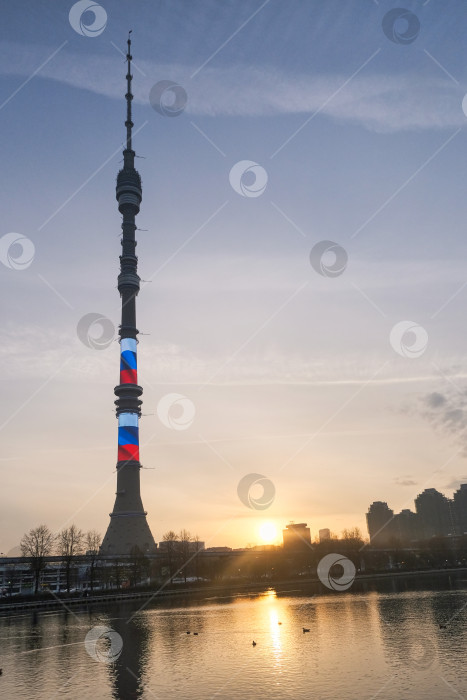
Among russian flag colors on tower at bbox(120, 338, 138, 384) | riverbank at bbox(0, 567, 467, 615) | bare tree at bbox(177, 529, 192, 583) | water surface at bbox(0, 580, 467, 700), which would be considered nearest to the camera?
water surface at bbox(0, 580, 467, 700)

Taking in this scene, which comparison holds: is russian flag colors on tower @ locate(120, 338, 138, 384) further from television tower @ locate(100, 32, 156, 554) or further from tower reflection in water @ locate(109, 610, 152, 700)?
tower reflection in water @ locate(109, 610, 152, 700)

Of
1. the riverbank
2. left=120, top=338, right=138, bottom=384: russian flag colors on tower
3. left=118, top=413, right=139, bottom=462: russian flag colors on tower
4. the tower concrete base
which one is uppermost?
left=120, top=338, right=138, bottom=384: russian flag colors on tower

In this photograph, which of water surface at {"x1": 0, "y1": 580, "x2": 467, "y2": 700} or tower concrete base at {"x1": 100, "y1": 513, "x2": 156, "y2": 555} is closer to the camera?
water surface at {"x1": 0, "y1": 580, "x2": 467, "y2": 700}

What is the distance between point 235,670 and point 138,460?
131 m

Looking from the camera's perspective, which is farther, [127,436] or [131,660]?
[127,436]

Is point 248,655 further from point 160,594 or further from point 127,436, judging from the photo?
point 127,436

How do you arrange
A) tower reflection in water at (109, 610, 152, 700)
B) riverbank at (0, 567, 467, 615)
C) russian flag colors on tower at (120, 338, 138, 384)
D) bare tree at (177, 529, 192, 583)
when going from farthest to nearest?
russian flag colors on tower at (120, 338, 138, 384) < bare tree at (177, 529, 192, 583) < riverbank at (0, 567, 467, 615) < tower reflection in water at (109, 610, 152, 700)

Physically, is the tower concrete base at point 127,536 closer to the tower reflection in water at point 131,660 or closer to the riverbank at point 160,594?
the riverbank at point 160,594

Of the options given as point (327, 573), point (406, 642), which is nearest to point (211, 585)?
point (327, 573)

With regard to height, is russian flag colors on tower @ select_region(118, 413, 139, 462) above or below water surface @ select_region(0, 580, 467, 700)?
above

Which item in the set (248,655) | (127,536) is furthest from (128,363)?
(248,655)

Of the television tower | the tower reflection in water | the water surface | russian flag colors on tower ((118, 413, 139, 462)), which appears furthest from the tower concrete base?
the tower reflection in water

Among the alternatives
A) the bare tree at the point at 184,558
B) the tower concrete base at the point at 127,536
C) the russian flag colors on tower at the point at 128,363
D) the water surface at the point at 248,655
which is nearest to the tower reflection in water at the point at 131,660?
the water surface at the point at 248,655

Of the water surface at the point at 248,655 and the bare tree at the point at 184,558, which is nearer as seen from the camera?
the water surface at the point at 248,655
